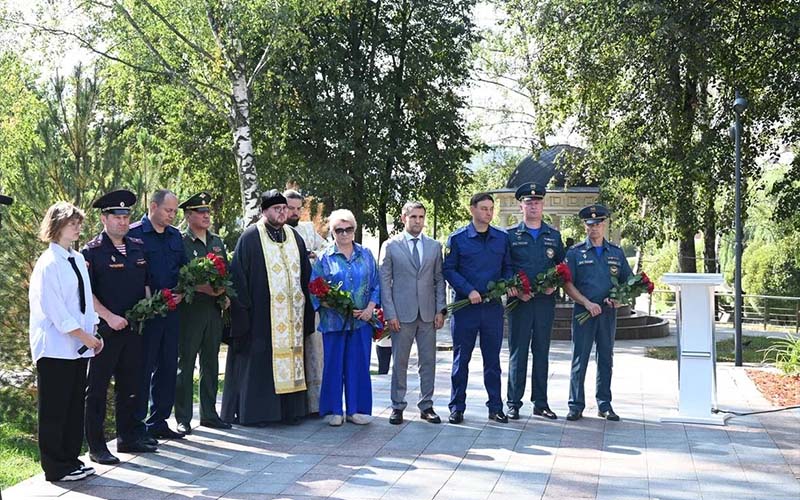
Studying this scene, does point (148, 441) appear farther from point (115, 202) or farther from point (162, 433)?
point (115, 202)

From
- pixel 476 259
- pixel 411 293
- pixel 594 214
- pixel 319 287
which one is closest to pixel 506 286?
pixel 476 259

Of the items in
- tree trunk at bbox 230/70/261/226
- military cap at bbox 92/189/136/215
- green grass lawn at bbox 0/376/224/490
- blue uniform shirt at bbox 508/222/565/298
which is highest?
tree trunk at bbox 230/70/261/226

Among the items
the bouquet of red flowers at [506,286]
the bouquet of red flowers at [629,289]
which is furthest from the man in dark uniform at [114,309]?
the bouquet of red flowers at [629,289]

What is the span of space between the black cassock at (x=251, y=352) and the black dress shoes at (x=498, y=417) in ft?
5.82

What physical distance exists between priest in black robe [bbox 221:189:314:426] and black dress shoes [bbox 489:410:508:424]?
177cm

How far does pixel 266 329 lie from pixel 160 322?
122 centimetres

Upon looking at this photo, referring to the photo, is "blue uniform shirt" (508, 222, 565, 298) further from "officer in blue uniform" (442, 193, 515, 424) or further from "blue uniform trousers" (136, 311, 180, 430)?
"blue uniform trousers" (136, 311, 180, 430)

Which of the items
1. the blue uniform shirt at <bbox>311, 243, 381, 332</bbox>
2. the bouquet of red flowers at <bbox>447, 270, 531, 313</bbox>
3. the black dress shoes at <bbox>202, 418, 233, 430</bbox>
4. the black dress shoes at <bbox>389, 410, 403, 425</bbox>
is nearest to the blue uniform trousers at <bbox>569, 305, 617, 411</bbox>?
the bouquet of red flowers at <bbox>447, 270, 531, 313</bbox>

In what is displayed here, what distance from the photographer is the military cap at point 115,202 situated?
7.62 m

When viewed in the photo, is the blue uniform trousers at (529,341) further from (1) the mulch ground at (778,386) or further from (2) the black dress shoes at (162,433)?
(2) the black dress shoes at (162,433)

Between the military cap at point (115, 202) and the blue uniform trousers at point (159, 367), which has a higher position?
the military cap at point (115, 202)

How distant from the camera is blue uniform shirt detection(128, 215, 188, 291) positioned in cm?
826

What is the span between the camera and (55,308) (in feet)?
22.3

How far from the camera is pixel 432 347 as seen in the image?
9469 mm
